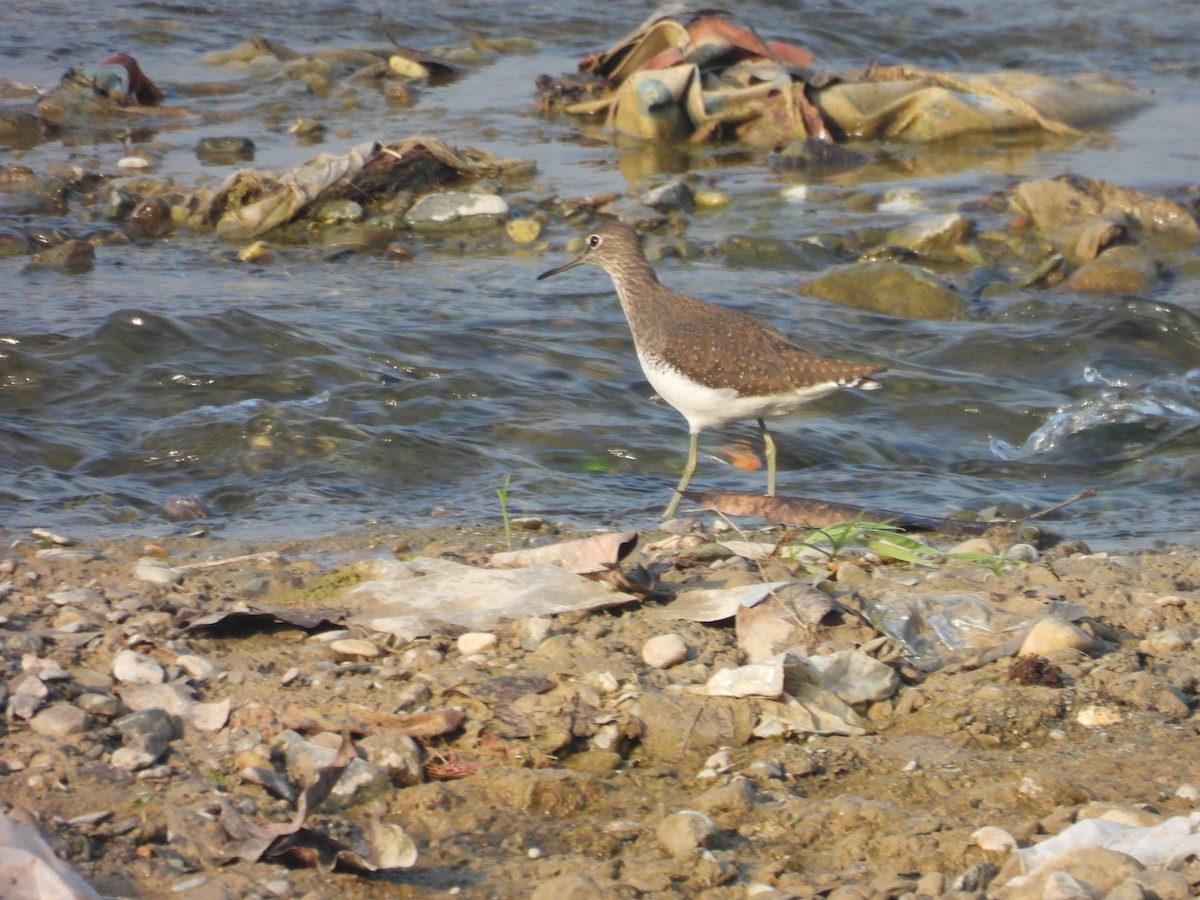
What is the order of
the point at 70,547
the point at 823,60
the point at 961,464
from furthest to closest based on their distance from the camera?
the point at 823,60 < the point at 961,464 < the point at 70,547

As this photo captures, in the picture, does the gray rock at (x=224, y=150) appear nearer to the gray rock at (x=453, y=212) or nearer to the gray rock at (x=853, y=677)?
the gray rock at (x=453, y=212)

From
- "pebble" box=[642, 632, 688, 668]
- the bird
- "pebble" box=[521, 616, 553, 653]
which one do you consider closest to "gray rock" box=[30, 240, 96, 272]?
the bird

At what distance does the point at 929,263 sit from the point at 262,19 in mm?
9920

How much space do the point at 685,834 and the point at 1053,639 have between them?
149 centimetres

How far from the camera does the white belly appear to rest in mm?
6188

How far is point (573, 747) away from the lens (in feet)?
12.0

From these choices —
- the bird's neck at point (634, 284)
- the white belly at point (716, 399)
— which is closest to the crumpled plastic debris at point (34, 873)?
the white belly at point (716, 399)

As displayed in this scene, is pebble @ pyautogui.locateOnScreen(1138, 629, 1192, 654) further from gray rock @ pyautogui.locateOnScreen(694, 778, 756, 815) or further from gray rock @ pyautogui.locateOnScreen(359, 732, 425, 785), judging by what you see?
gray rock @ pyautogui.locateOnScreen(359, 732, 425, 785)

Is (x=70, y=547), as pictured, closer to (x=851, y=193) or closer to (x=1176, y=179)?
(x=851, y=193)

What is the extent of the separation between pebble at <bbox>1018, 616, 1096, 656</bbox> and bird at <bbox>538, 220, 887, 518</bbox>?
198cm

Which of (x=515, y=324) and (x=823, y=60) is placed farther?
(x=823, y=60)

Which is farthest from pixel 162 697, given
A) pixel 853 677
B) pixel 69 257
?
pixel 69 257

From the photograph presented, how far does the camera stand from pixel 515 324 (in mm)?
8523

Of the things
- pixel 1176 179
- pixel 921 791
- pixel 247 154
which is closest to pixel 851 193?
pixel 1176 179
